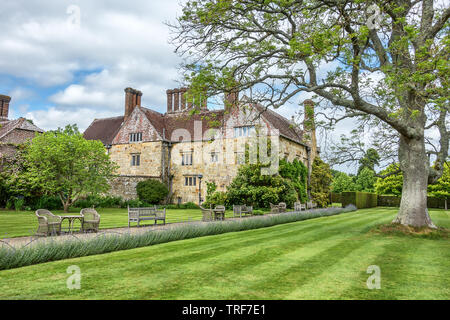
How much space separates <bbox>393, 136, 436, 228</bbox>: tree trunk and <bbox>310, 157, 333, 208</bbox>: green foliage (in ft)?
73.1

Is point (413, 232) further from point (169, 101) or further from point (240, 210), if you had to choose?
point (169, 101)

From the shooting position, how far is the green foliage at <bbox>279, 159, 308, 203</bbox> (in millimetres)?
28658

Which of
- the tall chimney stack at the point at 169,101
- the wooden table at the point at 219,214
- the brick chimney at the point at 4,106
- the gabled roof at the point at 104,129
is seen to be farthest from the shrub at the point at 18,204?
the brick chimney at the point at 4,106

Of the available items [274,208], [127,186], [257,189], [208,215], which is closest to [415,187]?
[208,215]

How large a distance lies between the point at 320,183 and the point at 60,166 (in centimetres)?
2528

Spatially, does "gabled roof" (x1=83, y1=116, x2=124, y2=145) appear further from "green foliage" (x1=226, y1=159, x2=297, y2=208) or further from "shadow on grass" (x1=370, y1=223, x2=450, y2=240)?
"shadow on grass" (x1=370, y1=223, x2=450, y2=240)

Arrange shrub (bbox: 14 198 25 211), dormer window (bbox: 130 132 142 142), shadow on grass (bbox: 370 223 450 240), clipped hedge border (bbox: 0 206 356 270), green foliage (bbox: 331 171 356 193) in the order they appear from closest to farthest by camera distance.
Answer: clipped hedge border (bbox: 0 206 356 270), shadow on grass (bbox: 370 223 450 240), shrub (bbox: 14 198 25 211), dormer window (bbox: 130 132 142 142), green foliage (bbox: 331 171 356 193)

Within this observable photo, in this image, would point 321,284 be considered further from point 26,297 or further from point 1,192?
point 1,192

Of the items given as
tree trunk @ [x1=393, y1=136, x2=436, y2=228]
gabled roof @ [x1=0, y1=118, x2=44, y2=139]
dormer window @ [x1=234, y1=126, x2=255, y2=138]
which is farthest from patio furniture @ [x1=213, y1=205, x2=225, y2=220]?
gabled roof @ [x1=0, y1=118, x2=44, y2=139]

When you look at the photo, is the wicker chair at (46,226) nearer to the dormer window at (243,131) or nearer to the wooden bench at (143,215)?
the wooden bench at (143,215)

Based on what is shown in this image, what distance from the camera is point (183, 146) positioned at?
112ft

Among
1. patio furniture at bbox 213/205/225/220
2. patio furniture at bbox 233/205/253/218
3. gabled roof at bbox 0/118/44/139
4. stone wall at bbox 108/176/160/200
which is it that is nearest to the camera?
patio furniture at bbox 213/205/225/220

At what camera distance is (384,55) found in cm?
1362

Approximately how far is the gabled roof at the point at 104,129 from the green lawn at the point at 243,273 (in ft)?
104
